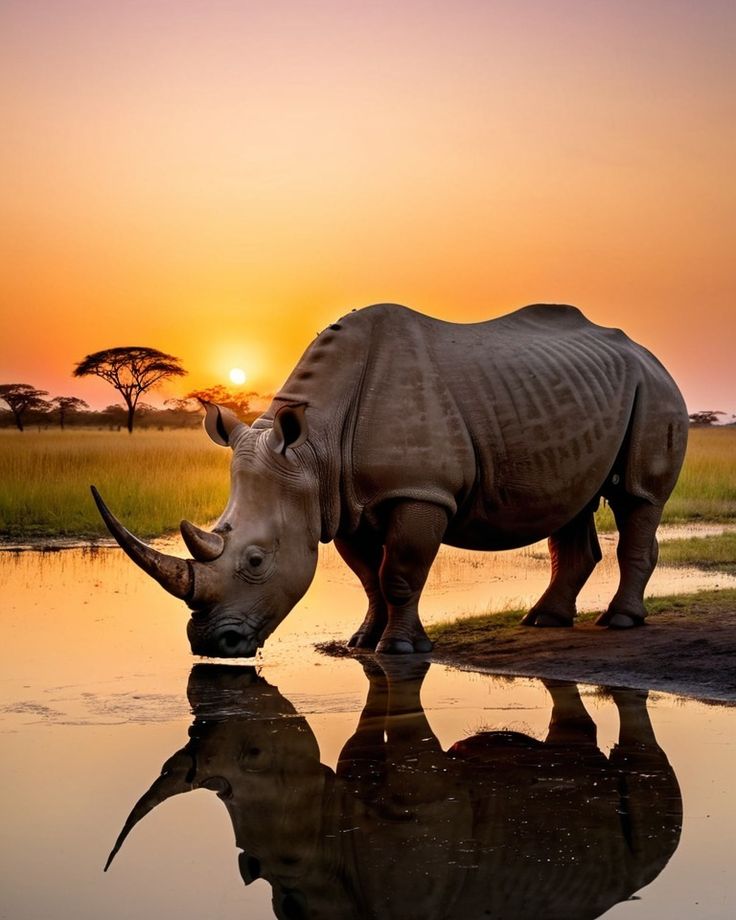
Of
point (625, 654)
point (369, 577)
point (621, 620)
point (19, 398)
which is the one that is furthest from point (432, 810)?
point (19, 398)

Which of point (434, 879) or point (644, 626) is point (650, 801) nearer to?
point (434, 879)

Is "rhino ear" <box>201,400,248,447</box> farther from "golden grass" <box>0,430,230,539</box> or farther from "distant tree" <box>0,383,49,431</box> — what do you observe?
"distant tree" <box>0,383,49,431</box>

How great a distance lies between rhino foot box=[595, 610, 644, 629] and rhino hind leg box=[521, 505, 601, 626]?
30 centimetres

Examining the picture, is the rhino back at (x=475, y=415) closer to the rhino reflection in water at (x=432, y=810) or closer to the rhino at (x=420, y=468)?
the rhino at (x=420, y=468)

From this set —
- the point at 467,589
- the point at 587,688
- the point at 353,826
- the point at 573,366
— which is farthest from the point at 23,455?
the point at 353,826

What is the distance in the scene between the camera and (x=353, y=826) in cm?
448

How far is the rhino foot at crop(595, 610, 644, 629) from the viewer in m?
8.29

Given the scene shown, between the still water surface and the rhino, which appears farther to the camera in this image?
the rhino

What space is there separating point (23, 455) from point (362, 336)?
14990 mm

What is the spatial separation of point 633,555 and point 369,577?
1.62 meters

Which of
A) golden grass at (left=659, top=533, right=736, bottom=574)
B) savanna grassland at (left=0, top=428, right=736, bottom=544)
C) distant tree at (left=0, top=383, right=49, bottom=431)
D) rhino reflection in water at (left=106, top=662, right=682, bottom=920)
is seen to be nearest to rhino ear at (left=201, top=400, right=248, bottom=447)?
rhino reflection in water at (left=106, top=662, right=682, bottom=920)

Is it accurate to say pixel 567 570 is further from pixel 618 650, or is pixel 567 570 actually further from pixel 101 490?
pixel 101 490

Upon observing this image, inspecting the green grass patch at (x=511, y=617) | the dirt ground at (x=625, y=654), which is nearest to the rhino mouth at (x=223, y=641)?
the dirt ground at (x=625, y=654)

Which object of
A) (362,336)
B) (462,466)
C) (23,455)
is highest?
(362,336)
